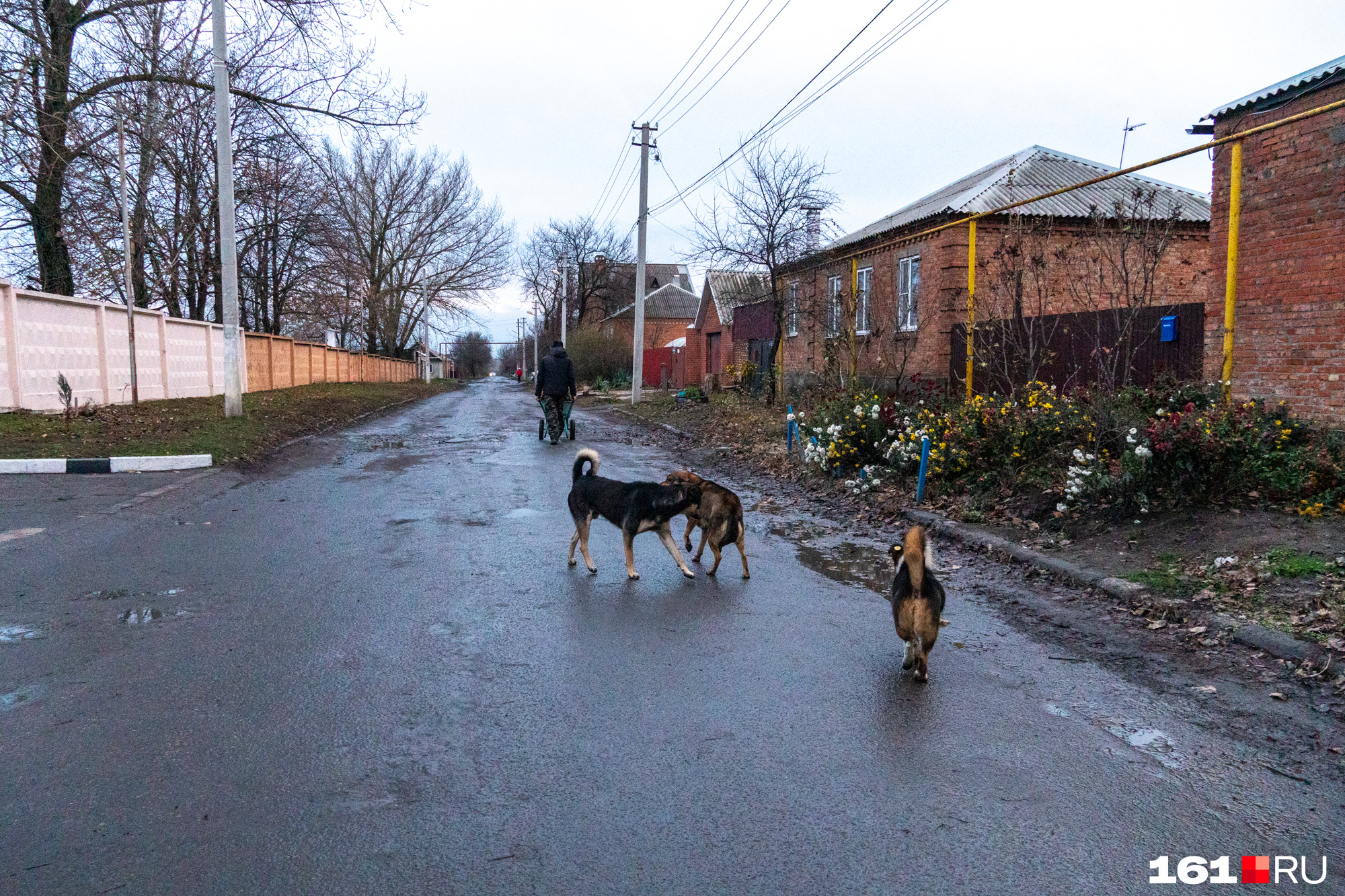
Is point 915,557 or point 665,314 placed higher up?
point 665,314

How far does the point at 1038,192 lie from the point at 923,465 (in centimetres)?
1059

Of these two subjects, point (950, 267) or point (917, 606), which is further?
point (950, 267)

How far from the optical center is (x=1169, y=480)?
284 inches

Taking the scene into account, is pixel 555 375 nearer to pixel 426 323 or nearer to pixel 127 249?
pixel 127 249

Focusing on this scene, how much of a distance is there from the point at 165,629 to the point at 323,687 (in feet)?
4.85

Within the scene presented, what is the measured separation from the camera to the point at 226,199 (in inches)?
646

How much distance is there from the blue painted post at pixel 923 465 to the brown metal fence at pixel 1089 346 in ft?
5.81

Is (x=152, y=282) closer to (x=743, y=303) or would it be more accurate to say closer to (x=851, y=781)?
(x=743, y=303)

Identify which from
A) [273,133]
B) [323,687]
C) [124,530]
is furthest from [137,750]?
[273,133]

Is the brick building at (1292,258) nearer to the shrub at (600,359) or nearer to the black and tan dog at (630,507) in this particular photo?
the black and tan dog at (630,507)

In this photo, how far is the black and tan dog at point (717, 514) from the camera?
258 inches

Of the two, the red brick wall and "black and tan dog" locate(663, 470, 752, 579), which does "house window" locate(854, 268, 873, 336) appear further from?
"black and tan dog" locate(663, 470, 752, 579)

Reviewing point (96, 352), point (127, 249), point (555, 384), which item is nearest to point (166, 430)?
point (96, 352)

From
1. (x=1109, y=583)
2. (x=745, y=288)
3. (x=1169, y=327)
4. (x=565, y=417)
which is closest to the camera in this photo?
(x=1109, y=583)
